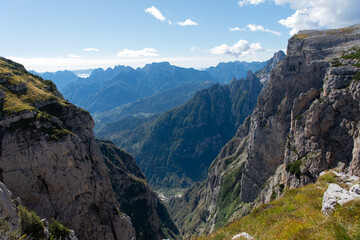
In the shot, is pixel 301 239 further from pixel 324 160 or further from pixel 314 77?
pixel 314 77

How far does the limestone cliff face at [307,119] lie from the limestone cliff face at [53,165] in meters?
57.4

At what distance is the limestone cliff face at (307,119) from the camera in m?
56.1

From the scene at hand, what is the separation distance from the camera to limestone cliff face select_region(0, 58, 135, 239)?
43.9 metres

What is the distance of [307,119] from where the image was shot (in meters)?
66.0

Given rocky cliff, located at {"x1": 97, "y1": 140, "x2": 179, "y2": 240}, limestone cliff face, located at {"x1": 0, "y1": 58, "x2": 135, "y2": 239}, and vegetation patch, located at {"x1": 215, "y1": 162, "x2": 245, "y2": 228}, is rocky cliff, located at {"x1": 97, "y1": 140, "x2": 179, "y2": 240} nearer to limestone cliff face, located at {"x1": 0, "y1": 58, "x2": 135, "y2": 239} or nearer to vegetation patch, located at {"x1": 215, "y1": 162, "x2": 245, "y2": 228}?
vegetation patch, located at {"x1": 215, "y1": 162, "x2": 245, "y2": 228}

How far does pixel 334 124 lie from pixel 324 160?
996cm

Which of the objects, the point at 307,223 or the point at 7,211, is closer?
the point at 307,223

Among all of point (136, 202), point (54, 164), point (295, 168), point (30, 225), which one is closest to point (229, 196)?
point (136, 202)

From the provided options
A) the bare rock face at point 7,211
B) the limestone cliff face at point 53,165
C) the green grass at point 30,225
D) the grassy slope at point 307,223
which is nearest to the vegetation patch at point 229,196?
the limestone cliff face at point 53,165

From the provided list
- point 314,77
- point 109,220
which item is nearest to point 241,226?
point 109,220

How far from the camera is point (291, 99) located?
3989 inches

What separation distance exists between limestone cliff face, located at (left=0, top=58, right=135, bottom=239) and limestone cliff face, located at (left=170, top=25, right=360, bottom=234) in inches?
2259

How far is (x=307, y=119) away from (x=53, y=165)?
68982 millimetres

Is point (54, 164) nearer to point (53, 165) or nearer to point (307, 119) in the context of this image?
point (53, 165)
